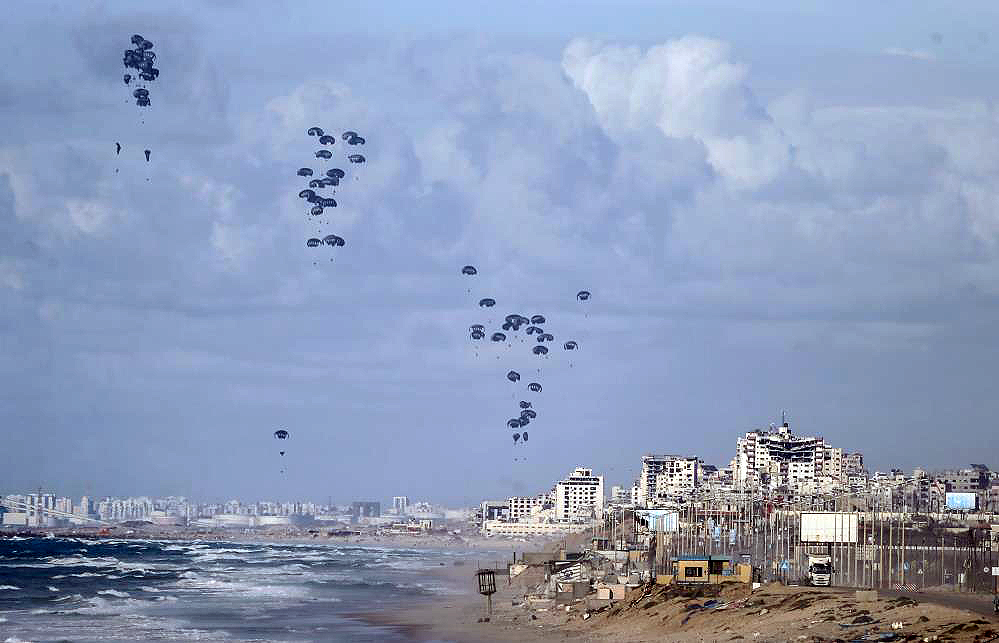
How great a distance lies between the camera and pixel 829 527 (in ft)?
247

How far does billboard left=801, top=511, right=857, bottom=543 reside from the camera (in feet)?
245

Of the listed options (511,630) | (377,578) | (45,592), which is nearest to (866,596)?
(511,630)

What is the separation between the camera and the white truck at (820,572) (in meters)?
61.3

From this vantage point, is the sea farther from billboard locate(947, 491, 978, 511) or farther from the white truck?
billboard locate(947, 491, 978, 511)

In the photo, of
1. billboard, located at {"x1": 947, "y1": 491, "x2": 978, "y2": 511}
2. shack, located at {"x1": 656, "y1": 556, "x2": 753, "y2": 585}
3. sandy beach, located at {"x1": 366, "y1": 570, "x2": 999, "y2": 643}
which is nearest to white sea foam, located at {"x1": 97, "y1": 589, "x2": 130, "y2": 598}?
sandy beach, located at {"x1": 366, "y1": 570, "x2": 999, "y2": 643}

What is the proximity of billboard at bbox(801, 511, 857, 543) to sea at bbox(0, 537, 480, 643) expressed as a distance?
21211 mm

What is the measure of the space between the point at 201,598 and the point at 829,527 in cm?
3681

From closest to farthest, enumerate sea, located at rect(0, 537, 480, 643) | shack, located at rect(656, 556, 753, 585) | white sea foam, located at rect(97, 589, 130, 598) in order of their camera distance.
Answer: shack, located at rect(656, 556, 753, 585) < sea, located at rect(0, 537, 480, 643) < white sea foam, located at rect(97, 589, 130, 598)

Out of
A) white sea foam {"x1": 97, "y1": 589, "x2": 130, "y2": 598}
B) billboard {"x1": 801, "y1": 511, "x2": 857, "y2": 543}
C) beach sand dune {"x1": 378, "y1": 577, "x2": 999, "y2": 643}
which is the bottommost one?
white sea foam {"x1": 97, "y1": 589, "x2": 130, "y2": 598}

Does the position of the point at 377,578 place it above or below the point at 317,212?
below

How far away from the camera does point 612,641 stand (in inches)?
2050

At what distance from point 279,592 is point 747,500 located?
44.2 metres

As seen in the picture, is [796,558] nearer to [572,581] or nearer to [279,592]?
[572,581]

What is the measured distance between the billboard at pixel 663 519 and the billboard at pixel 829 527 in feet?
123
